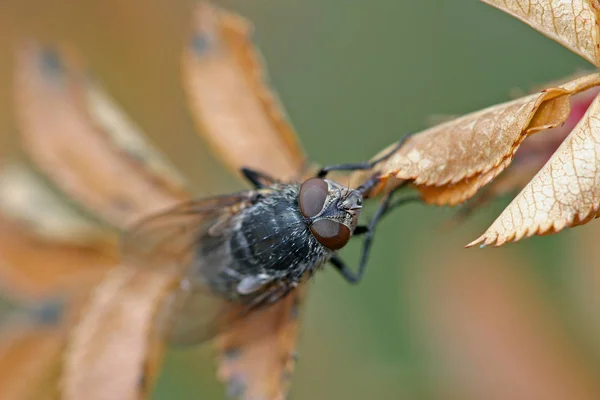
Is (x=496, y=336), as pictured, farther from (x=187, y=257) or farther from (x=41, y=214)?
(x=41, y=214)

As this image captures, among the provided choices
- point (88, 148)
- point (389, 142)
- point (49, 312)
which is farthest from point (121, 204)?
point (389, 142)

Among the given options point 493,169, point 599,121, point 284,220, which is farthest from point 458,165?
point 284,220

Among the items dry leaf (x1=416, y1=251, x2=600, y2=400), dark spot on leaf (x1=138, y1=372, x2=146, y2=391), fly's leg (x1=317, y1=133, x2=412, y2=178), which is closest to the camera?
fly's leg (x1=317, y1=133, x2=412, y2=178)

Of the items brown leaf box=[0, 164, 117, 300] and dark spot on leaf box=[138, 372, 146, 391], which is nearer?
dark spot on leaf box=[138, 372, 146, 391]

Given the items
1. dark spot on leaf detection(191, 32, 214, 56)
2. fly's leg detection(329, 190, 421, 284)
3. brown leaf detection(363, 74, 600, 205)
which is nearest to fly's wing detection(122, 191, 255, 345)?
fly's leg detection(329, 190, 421, 284)

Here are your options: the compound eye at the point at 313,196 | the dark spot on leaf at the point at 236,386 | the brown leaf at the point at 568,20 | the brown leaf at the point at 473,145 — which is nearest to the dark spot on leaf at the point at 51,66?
the compound eye at the point at 313,196

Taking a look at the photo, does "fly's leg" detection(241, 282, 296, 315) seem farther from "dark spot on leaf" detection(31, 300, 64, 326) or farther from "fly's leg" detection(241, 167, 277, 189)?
"dark spot on leaf" detection(31, 300, 64, 326)

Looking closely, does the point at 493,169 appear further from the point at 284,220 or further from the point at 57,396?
the point at 57,396
